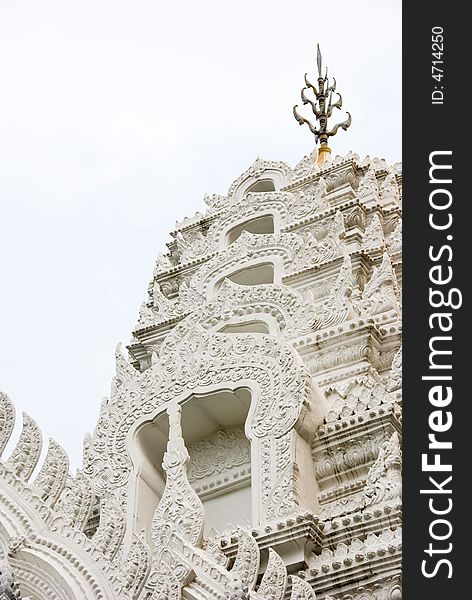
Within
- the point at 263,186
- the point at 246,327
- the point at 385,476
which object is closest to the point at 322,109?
the point at 263,186

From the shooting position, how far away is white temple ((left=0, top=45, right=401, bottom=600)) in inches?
420

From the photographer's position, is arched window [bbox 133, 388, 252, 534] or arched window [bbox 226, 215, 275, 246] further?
arched window [bbox 226, 215, 275, 246]

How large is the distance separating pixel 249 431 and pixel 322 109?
8.69m

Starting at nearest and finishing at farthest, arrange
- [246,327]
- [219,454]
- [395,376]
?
[395,376]
[219,454]
[246,327]

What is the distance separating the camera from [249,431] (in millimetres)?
13039

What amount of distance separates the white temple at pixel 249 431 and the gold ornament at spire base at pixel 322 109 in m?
1.60

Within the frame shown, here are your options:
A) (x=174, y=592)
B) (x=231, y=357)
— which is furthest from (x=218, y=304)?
(x=174, y=592)

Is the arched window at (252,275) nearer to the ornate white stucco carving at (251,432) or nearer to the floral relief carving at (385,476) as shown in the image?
the ornate white stucco carving at (251,432)

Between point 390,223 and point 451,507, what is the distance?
9566mm

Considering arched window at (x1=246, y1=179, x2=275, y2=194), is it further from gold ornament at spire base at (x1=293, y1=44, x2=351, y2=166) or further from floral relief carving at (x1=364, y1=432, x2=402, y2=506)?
floral relief carving at (x1=364, y1=432, x2=402, y2=506)

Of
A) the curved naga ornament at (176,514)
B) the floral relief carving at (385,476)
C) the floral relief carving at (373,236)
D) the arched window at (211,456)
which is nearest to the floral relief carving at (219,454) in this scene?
the arched window at (211,456)

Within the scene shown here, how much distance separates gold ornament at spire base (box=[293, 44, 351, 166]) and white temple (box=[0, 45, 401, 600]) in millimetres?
1604

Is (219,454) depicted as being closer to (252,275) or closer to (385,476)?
(385,476)

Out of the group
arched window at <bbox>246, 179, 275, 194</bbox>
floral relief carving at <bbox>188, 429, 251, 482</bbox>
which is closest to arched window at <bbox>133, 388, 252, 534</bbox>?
floral relief carving at <bbox>188, 429, 251, 482</bbox>
